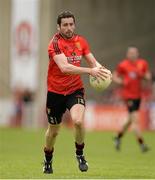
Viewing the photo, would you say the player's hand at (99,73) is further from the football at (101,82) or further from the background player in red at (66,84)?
the background player in red at (66,84)

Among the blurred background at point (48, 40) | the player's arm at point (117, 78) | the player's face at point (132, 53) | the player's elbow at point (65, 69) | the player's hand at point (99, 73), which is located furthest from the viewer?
the blurred background at point (48, 40)

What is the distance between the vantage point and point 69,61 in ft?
42.7

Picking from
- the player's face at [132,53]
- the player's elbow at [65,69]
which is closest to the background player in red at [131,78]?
the player's face at [132,53]

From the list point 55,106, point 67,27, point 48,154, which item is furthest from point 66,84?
point 48,154

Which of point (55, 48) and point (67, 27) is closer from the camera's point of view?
point (67, 27)

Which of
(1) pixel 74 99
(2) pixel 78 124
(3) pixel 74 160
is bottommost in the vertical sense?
(3) pixel 74 160

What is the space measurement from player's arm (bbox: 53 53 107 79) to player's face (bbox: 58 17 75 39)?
1.17ft

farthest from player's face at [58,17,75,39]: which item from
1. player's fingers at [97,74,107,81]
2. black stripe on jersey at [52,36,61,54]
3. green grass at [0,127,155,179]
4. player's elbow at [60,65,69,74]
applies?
green grass at [0,127,155,179]

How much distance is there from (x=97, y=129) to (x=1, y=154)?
51.9 feet

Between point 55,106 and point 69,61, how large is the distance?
774 mm

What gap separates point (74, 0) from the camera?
1750 inches

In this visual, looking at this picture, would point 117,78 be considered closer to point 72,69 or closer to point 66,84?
point 66,84

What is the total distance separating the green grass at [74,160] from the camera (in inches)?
528

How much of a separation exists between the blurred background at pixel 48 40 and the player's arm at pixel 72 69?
21278mm
